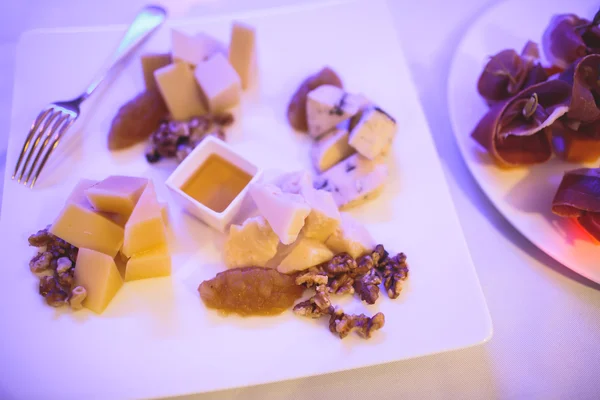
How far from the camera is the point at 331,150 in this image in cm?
151

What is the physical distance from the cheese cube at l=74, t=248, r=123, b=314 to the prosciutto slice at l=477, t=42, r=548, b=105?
1412mm

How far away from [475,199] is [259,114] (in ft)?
2.80

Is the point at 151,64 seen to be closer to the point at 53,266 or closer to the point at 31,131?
the point at 31,131

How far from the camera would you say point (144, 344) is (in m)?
1.25

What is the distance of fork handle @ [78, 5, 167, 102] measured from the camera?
167cm

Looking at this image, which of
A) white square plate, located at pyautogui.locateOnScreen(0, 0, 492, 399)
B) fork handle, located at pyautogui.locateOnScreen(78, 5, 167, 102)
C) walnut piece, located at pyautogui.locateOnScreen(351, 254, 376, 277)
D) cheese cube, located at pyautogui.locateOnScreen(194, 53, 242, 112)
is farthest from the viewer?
fork handle, located at pyautogui.locateOnScreen(78, 5, 167, 102)

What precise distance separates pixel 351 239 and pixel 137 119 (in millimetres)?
867

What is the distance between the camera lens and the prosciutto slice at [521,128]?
4.96 feet

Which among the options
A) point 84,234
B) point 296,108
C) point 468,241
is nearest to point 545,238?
point 468,241

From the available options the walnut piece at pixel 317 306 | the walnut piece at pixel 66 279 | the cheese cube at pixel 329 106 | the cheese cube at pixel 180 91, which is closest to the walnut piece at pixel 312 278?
the walnut piece at pixel 317 306

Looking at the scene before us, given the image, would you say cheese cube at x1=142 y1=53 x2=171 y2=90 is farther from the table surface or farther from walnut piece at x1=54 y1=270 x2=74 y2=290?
walnut piece at x1=54 y1=270 x2=74 y2=290

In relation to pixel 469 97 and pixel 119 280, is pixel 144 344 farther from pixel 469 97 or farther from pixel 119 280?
pixel 469 97

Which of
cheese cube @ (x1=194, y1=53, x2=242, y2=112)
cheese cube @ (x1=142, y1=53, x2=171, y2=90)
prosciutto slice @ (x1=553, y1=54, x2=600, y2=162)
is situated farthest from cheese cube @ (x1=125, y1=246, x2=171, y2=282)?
prosciutto slice @ (x1=553, y1=54, x2=600, y2=162)

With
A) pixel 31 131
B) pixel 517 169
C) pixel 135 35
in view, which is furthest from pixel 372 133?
pixel 31 131
